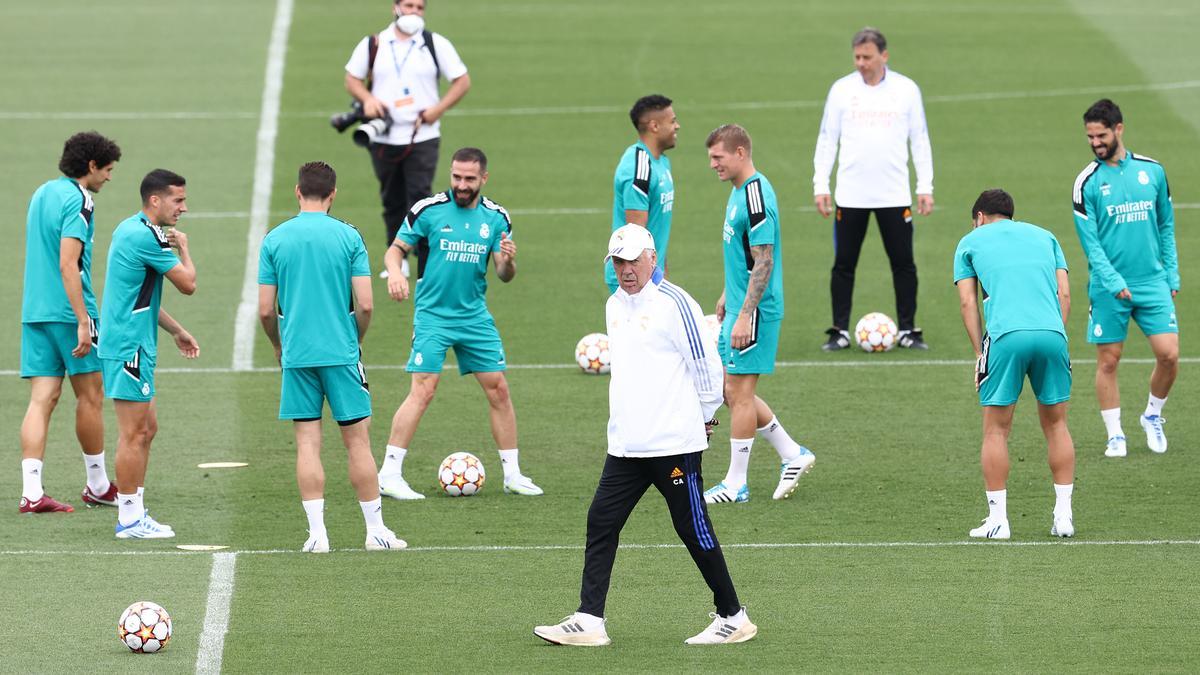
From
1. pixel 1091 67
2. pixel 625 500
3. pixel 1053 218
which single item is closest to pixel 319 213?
pixel 625 500

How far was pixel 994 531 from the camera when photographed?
Answer: 1083cm

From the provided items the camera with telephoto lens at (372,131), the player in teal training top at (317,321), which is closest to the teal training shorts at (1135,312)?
the player in teal training top at (317,321)

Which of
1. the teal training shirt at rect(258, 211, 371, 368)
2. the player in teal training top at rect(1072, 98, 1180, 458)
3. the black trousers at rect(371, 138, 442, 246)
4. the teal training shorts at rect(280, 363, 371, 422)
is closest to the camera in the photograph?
the teal training shirt at rect(258, 211, 371, 368)

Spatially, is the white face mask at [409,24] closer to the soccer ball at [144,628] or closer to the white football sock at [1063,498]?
the white football sock at [1063,498]

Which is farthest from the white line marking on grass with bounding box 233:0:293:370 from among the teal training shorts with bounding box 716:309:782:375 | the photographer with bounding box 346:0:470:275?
the teal training shorts with bounding box 716:309:782:375

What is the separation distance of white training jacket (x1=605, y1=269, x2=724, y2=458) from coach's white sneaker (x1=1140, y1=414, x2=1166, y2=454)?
5.31 meters

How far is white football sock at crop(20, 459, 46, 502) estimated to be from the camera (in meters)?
11.6

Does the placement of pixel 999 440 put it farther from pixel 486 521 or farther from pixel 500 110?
pixel 500 110

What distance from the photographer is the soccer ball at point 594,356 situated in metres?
15.7

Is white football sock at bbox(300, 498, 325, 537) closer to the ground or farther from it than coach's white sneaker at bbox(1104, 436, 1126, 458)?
closer to the ground

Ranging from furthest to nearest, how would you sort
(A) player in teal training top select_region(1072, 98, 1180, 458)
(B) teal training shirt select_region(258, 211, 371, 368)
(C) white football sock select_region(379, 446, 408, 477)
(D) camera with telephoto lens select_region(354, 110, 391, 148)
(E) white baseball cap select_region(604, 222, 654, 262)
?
(D) camera with telephoto lens select_region(354, 110, 391, 148)
(A) player in teal training top select_region(1072, 98, 1180, 458)
(C) white football sock select_region(379, 446, 408, 477)
(B) teal training shirt select_region(258, 211, 371, 368)
(E) white baseball cap select_region(604, 222, 654, 262)

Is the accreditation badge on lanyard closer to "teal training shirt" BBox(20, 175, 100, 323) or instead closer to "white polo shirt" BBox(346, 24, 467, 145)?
"white polo shirt" BBox(346, 24, 467, 145)

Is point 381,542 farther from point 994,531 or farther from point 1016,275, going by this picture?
point 1016,275

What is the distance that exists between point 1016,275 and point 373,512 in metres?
3.92
